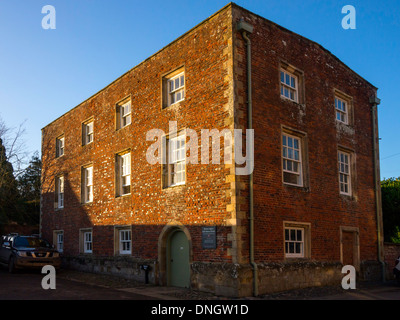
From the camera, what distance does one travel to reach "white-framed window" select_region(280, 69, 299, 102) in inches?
643

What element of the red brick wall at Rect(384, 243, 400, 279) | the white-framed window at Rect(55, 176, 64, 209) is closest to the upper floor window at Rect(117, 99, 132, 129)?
the white-framed window at Rect(55, 176, 64, 209)

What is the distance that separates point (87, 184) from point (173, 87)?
8.32 metres

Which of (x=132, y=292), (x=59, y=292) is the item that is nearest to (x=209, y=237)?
(x=132, y=292)

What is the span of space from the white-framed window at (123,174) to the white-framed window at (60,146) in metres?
7.12

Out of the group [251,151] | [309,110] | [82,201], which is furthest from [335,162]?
[82,201]

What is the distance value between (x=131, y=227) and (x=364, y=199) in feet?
33.8

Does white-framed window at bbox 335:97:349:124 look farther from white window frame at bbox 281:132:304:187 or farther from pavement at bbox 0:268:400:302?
pavement at bbox 0:268:400:302

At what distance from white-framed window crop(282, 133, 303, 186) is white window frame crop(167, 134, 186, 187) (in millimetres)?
3613

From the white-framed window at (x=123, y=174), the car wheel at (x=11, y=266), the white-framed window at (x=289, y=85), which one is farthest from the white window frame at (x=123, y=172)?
the white-framed window at (x=289, y=85)

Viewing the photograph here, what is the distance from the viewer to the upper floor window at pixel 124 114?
19.8 metres

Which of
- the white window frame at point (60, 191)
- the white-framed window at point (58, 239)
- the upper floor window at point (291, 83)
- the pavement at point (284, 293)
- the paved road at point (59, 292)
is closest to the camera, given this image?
the paved road at point (59, 292)

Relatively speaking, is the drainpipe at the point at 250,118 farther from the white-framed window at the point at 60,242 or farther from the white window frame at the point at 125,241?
the white-framed window at the point at 60,242

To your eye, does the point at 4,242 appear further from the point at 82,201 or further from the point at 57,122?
the point at 57,122

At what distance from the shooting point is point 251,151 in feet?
46.0
